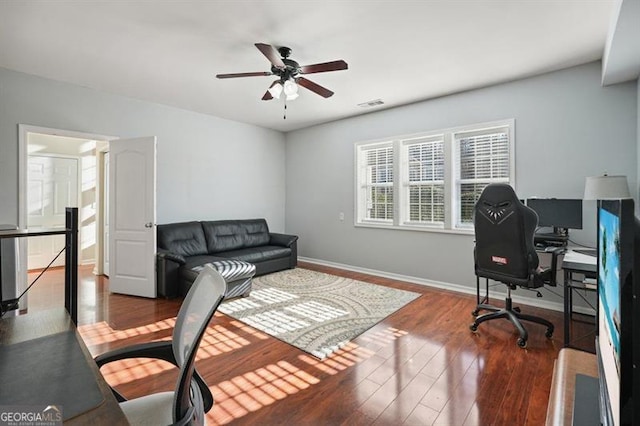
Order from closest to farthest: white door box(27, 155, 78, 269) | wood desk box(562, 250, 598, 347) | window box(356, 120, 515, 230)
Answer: wood desk box(562, 250, 598, 347) → window box(356, 120, 515, 230) → white door box(27, 155, 78, 269)

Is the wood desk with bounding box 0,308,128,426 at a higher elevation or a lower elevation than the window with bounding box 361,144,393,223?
lower

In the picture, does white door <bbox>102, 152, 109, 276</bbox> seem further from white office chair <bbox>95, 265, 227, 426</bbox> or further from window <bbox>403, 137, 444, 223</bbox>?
window <bbox>403, 137, 444, 223</bbox>

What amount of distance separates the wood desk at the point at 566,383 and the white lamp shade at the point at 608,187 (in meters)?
2.25

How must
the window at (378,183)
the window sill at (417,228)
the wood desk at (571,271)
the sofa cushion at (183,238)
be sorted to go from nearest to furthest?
1. the wood desk at (571,271)
2. the window sill at (417,228)
3. the sofa cushion at (183,238)
4. the window at (378,183)

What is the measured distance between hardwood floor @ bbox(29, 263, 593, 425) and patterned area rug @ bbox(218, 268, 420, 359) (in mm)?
147

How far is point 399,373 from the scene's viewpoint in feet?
7.42

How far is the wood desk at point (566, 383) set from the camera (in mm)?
859

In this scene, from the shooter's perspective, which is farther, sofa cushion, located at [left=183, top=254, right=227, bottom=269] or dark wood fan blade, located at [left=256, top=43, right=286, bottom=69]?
sofa cushion, located at [left=183, top=254, right=227, bottom=269]

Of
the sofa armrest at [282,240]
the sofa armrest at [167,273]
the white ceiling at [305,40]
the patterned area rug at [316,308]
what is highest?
the white ceiling at [305,40]

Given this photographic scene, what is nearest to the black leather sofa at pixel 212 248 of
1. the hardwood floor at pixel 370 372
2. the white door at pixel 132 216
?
the white door at pixel 132 216

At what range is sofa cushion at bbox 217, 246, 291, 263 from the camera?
15.6 ft

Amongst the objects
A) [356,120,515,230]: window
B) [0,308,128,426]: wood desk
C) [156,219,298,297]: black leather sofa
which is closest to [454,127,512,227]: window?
[356,120,515,230]: window

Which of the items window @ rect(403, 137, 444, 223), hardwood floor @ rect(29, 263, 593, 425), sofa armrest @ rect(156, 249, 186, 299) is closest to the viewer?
hardwood floor @ rect(29, 263, 593, 425)

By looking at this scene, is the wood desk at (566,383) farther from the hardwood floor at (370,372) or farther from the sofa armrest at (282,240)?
the sofa armrest at (282,240)
